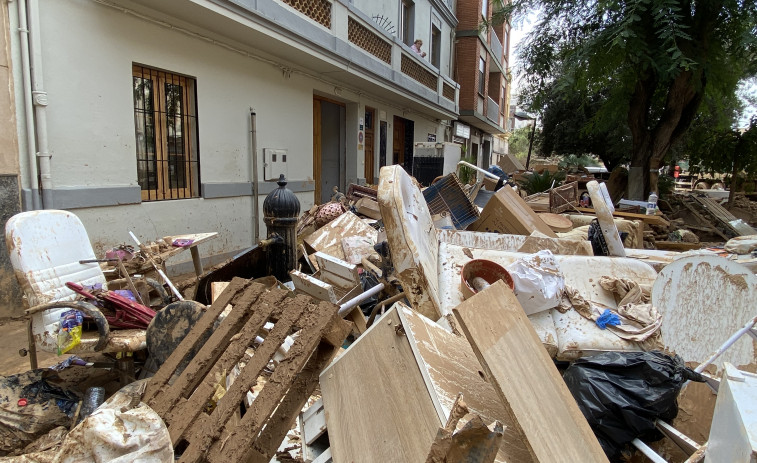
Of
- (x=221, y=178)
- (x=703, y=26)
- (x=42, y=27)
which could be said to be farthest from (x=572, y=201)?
(x=42, y=27)

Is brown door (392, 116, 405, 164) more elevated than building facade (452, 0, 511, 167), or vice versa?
building facade (452, 0, 511, 167)

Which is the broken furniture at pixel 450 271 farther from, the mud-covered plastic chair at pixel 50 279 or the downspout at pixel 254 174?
the downspout at pixel 254 174

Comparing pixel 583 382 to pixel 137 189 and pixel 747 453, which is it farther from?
pixel 137 189

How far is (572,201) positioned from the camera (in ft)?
21.8

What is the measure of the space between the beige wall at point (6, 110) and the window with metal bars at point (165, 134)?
4.15ft

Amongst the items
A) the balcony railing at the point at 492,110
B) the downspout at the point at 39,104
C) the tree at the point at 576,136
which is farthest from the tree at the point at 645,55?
the balcony railing at the point at 492,110

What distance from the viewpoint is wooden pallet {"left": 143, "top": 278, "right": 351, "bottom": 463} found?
5.26 feet

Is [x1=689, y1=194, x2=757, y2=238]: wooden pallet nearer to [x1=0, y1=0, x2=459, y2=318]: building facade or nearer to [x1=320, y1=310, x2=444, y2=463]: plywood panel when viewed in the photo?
[x1=0, y1=0, x2=459, y2=318]: building facade

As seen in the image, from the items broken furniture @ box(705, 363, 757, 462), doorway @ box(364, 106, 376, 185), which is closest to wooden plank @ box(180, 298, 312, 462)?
broken furniture @ box(705, 363, 757, 462)

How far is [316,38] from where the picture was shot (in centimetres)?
666

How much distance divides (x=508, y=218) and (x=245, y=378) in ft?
10.8

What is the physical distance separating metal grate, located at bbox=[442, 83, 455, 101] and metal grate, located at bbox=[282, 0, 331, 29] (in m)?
6.67

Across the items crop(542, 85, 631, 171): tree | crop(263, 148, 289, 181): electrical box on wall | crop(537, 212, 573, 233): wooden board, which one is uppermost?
crop(542, 85, 631, 171): tree

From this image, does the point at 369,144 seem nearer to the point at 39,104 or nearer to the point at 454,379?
the point at 39,104
